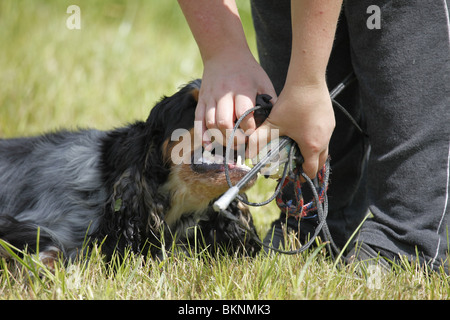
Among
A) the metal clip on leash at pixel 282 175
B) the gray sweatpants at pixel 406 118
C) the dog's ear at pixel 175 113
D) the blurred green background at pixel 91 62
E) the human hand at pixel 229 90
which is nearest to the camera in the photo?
the metal clip on leash at pixel 282 175

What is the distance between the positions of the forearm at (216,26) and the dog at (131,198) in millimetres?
569

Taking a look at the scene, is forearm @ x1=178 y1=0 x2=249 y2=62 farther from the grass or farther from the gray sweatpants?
the grass

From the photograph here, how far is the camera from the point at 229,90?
251 cm

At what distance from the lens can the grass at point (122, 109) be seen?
2375mm

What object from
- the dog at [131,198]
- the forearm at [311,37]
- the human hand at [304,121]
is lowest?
the dog at [131,198]

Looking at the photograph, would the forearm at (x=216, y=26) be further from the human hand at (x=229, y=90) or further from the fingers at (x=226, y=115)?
the fingers at (x=226, y=115)

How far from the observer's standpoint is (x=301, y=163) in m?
2.58

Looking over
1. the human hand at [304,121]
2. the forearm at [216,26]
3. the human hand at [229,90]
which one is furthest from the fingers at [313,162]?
the forearm at [216,26]

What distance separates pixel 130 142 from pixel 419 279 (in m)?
1.58

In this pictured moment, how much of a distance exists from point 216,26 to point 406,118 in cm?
95

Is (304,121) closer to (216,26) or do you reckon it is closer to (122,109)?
(216,26)

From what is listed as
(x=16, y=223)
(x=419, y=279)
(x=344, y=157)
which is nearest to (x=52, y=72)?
(x=16, y=223)
